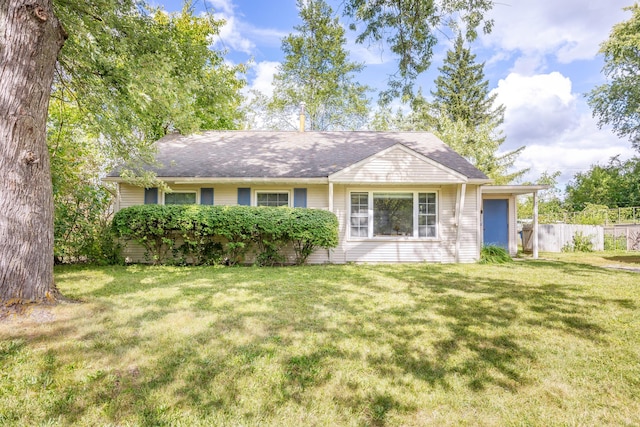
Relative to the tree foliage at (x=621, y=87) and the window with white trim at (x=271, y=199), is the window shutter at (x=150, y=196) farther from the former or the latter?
the tree foliage at (x=621, y=87)

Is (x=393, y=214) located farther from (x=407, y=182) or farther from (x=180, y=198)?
(x=180, y=198)

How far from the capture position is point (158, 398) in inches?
89.6

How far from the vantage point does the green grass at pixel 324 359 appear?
7.06 feet

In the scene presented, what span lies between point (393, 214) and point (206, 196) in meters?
5.69

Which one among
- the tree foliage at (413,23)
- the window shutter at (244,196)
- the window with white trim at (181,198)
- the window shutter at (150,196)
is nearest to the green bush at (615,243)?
the tree foliage at (413,23)

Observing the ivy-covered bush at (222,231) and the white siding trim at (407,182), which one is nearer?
the ivy-covered bush at (222,231)

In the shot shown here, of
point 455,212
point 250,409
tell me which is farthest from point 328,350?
point 455,212

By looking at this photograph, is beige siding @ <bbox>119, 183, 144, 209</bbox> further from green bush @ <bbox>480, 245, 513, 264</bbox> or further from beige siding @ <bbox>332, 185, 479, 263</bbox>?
green bush @ <bbox>480, 245, 513, 264</bbox>

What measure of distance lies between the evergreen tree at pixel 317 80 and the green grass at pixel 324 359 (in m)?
19.9

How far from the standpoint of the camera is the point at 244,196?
944 cm

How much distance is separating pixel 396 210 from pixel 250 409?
8101 mm

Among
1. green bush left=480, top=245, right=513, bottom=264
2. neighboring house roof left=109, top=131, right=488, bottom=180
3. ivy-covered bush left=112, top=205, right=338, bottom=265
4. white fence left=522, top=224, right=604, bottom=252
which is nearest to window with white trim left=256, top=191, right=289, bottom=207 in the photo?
neighboring house roof left=109, top=131, right=488, bottom=180

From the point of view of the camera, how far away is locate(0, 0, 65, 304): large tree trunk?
3635 mm

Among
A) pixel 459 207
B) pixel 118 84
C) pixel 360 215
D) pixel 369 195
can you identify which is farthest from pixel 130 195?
pixel 459 207
